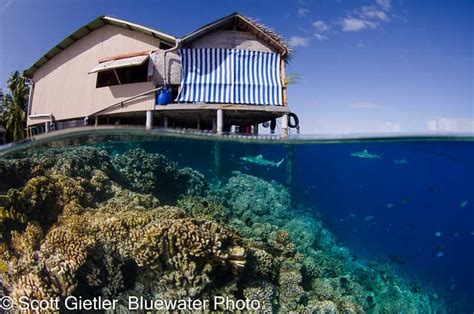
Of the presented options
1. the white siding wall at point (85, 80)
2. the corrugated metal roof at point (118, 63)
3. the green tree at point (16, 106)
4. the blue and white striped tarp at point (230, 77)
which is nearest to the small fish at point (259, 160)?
the blue and white striped tarp at point (230, 77)

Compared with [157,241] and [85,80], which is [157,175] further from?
[157,241]

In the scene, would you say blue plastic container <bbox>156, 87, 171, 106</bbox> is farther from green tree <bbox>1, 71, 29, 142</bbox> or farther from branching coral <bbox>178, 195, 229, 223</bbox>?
green tree <bbox>1, 71, 29, 142</bbox>

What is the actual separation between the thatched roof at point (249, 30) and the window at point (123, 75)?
111cm

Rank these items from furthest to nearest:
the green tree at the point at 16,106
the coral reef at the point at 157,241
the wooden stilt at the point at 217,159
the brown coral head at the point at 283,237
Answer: the wooden stilt at the point at 217,159, the brown coral head at the point at 283,237, the green tree at the point at 16,106, the coral reef at the point at 157,241

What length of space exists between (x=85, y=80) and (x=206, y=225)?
3.98 m

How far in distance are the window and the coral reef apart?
2.18 m

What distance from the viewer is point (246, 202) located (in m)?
7.47

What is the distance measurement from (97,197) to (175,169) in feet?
6.79

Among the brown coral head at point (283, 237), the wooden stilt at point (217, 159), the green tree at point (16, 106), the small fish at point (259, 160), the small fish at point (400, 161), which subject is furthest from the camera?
the small fish at point (400, 161)

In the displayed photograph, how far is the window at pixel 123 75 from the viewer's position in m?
5.80

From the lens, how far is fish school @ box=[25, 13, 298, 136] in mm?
5797

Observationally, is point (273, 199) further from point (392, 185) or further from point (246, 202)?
point (392, 185)

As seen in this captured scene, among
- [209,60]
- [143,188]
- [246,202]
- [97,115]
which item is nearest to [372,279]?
[246,202]

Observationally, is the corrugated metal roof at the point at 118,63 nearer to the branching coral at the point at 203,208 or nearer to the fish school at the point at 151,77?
the fish school at the point at 151,77
